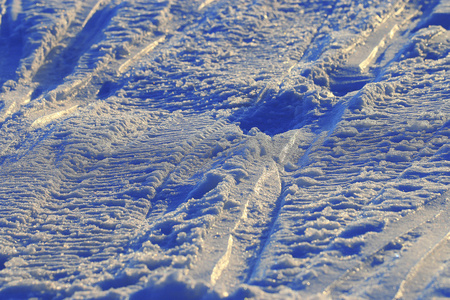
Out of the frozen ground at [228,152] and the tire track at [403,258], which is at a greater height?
the frozen ground at [228,152]

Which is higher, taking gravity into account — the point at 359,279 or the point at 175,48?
the point at 175,48

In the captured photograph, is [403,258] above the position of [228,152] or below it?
below

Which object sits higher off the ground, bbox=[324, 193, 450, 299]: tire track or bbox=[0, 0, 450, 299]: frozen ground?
bbox=[0, 0, 450, 299]: frozen ground

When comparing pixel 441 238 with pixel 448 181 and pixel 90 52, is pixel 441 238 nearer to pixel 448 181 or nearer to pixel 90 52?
pixel 448 181

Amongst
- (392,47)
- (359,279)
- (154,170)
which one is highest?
(392,47)

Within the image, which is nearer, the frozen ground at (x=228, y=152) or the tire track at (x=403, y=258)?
the tire track at (x=403, y=258)

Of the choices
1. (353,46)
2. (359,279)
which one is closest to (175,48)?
(353,46)

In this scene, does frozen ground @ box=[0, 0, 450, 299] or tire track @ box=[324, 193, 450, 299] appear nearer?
tire track @ box=[324, 193, 450, 299]

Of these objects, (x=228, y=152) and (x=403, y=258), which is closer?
(x=403, y=258)
